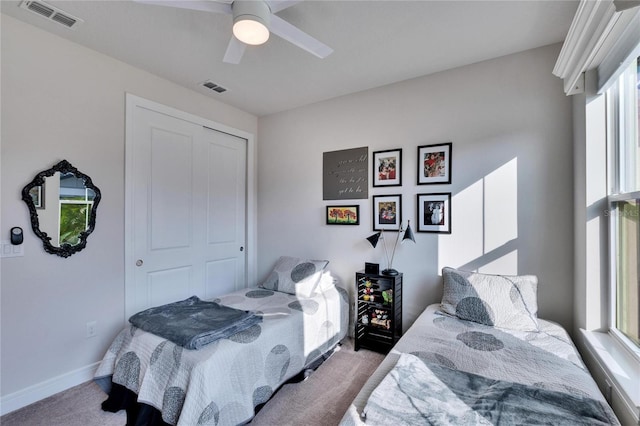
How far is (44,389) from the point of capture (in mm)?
2129

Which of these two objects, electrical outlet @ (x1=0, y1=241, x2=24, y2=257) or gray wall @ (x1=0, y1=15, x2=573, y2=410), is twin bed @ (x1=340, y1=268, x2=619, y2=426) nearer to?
gray wall @ (x1=0, y1=15, x2=573, y2=410)

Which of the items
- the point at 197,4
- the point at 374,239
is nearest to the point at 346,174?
the point at 374,239

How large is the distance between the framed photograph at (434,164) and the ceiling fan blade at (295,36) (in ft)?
4.56

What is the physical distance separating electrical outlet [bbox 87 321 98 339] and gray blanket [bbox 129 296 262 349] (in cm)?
56

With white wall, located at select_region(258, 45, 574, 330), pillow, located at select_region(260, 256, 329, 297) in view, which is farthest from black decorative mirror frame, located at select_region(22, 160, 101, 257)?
white wall, located at select_region(258, 45, 574, 330)

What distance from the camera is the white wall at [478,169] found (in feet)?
7.31

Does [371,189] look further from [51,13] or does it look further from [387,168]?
[51,13]

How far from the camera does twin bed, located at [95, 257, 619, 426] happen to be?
3.84 ft

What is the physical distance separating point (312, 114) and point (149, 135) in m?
1.75

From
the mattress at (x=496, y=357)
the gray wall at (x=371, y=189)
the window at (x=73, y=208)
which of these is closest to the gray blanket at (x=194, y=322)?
the gray wall at (x=371, y=189)

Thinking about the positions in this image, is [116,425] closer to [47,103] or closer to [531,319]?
[47,103]

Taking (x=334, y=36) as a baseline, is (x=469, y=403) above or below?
below

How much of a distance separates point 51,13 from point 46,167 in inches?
41.9

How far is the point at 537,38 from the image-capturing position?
2.19 metres
